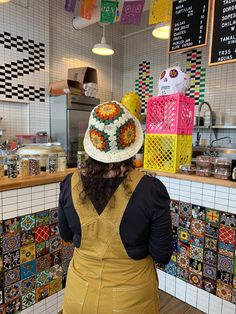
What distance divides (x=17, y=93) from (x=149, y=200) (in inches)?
137

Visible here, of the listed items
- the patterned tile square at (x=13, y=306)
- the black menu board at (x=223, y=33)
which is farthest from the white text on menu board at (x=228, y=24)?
the patterned tile square at (x=13, y=306)

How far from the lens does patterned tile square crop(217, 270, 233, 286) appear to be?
1917mm

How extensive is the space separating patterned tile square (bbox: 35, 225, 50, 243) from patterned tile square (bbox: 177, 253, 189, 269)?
1.19 meters

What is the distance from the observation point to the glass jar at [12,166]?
65.0 inches

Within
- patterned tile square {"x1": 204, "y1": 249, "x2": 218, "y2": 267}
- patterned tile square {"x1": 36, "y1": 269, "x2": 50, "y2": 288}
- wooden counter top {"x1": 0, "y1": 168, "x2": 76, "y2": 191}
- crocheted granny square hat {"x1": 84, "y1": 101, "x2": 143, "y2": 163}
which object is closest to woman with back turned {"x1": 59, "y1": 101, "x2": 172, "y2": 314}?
crocheted granny square hat {"x1": 84, "y1": 101, "x2": 143, "y2": 163}

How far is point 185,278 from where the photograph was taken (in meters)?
2.23

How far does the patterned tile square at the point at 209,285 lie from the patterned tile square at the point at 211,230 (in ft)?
1.25

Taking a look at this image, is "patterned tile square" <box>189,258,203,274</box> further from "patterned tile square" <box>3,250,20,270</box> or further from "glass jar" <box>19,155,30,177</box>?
"glass jar" <box>19,155,30,177</box>

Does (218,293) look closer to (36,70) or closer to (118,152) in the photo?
(118,152)

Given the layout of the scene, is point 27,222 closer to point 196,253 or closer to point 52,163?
point 52,163

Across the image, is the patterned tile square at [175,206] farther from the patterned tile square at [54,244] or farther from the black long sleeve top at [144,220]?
the black long sleeve top at [144,220]

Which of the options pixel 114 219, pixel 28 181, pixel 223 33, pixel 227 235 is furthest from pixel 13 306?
pixel 223 33

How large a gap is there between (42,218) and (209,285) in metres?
1.45

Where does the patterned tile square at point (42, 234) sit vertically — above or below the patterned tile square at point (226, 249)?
above
